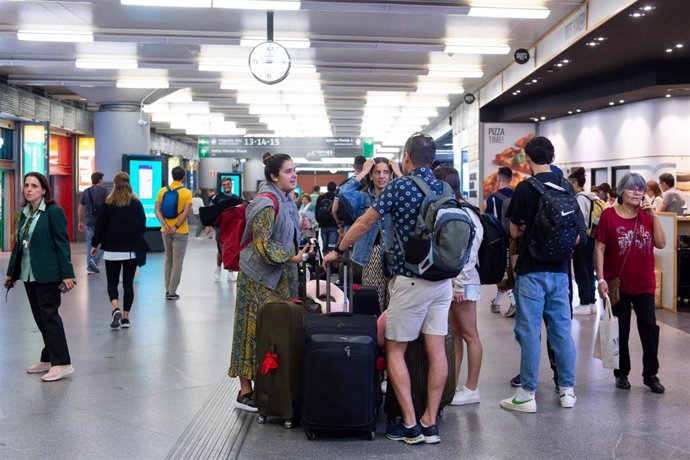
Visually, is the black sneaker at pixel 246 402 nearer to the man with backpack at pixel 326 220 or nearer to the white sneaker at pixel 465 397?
the white sneaker at pixel 465 397

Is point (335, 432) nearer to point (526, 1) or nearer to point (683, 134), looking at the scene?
point (526, 1)

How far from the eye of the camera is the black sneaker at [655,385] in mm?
5559

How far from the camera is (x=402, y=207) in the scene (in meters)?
4.38

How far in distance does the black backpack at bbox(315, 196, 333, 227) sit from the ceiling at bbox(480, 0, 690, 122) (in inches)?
164

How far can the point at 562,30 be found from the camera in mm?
12352

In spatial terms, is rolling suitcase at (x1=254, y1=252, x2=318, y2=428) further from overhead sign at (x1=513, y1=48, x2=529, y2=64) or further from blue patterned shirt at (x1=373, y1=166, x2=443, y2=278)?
overhead sign at (x1=513, y1=48, x2=529, y2=64)

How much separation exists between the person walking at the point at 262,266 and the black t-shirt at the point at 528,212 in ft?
4.25

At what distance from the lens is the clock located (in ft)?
36.5

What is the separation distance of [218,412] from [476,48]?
399 inches

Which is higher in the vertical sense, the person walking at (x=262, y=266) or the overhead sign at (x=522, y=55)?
the overhead sign at (x=522, y=55)

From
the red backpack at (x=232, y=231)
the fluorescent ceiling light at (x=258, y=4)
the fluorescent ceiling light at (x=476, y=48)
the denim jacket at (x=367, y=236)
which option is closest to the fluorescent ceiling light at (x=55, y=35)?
the fluorescent ceiling light at (x=258, y=4)

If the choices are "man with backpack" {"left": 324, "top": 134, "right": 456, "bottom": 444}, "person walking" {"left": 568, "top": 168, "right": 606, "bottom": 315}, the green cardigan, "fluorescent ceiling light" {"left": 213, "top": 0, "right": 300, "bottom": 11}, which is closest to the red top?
"man with backpack" {"left": 324, "top": 134, "right": 456, "bottom": 444}

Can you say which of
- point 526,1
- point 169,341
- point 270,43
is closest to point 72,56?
point 270,43

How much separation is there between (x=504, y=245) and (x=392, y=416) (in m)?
1.33
